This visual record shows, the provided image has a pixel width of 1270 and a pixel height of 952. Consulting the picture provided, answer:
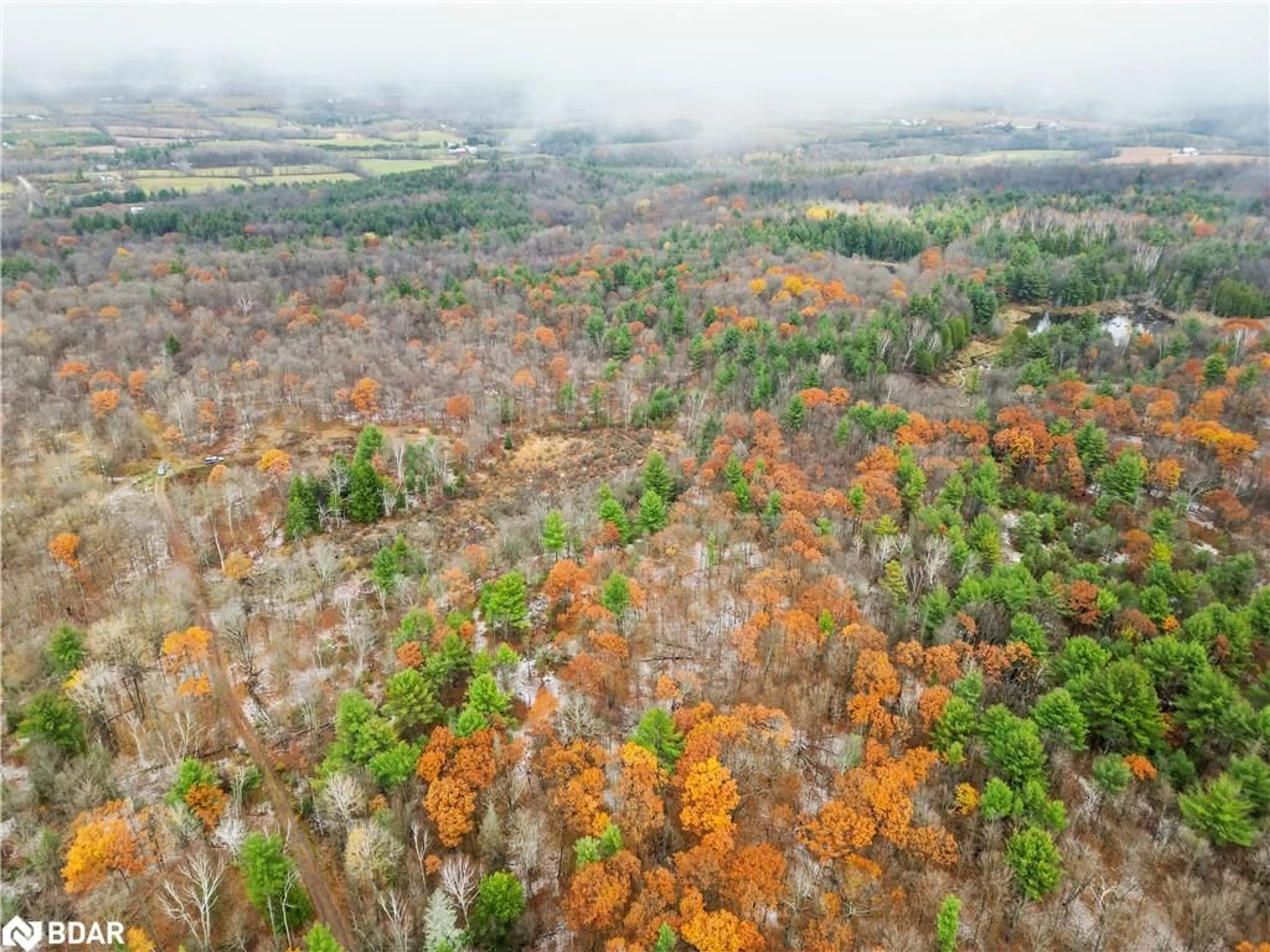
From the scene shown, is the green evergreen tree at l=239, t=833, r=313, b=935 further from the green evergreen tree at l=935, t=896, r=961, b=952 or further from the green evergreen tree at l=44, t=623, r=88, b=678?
the green evergreen tree at l=935, t=896, r=961, b=952

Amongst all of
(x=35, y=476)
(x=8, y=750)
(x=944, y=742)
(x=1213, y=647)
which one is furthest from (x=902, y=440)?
(x=35, y=476)

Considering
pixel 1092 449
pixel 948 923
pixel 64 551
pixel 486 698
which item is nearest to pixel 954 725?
pixel 948 923

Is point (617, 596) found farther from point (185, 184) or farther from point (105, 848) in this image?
point (185, 184)

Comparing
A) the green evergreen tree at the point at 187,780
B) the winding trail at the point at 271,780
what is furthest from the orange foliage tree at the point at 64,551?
the green evergreen tree at the point at 187,780

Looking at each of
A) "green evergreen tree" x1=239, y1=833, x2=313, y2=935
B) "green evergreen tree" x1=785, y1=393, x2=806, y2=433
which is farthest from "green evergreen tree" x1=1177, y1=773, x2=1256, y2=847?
"green evergreen tree" x1=785, y1=393, x2=806, y2=433

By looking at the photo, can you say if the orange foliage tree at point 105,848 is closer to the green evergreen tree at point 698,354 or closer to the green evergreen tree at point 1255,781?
the green evergreen tree at point 1255,781

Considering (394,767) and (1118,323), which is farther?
(1118,323)
